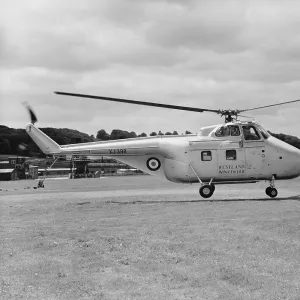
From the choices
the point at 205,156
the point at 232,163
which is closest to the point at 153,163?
the point at 205,156

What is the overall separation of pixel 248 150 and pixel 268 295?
2007cm

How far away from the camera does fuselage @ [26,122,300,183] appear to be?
1076 inches

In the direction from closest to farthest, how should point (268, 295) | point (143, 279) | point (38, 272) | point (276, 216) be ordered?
point (268, 295) < point (143, 279) < point (38, 272) < point (276, 216)

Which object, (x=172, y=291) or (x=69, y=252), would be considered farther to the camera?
(x=69, y=252)


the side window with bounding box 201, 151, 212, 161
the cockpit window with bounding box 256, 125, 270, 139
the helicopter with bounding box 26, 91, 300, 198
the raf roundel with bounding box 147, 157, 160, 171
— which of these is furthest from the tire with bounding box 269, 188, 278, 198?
the raf roundel with bounding box 147, 157, 160, 171

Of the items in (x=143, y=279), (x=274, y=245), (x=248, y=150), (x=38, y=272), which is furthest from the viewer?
(x=248, y=150)

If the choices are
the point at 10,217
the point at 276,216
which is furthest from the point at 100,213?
the point at 276,216

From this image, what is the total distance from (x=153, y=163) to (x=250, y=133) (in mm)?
6279

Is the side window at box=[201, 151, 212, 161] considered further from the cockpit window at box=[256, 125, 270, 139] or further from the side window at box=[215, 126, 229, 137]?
the cockpit window at box=[256, 125, 270, 139]

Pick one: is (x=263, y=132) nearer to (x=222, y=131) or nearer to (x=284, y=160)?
(x=284, y=160)

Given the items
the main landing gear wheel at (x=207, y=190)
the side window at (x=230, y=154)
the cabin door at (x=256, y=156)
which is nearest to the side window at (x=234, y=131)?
the cabin door at (x=256, y=156)

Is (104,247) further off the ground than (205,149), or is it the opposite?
(205,149)

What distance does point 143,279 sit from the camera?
8.95m

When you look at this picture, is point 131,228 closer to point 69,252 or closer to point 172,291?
point 69,252
